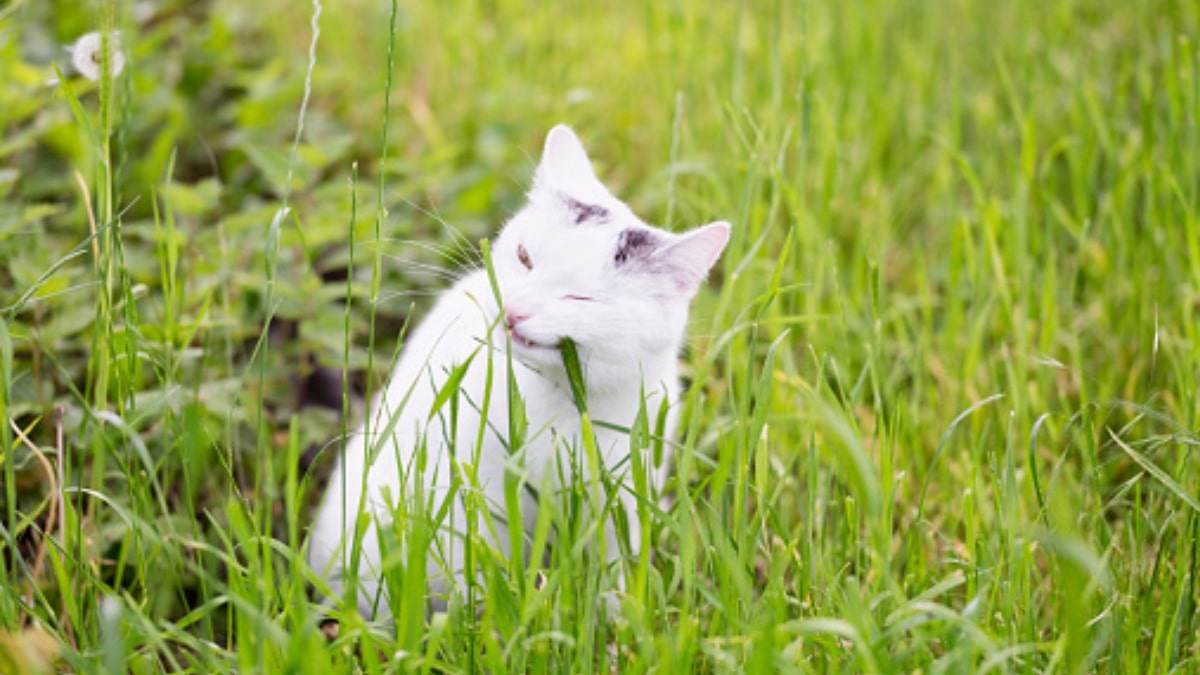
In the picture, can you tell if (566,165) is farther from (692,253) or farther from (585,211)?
(692,253)

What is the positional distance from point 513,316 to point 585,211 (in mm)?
251

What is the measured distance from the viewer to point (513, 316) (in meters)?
1.62

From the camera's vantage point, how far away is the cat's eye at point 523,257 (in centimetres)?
175

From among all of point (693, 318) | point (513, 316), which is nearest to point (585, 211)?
point (513, 316)

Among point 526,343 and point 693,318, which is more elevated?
point 526,343

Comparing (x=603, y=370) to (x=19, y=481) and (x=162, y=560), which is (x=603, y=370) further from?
(x=19, y=481)

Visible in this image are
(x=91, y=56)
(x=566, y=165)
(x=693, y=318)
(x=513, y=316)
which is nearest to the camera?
(x=513, y=316)

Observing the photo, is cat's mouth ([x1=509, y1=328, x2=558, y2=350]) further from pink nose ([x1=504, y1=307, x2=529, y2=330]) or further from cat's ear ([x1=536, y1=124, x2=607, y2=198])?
cat's ear ([x1=536, y1=124, x2=607, y2=198])

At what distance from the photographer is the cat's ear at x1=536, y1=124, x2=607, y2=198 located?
1886 mm

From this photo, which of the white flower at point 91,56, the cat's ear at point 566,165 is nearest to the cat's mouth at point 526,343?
the cat's ear at point 566,165

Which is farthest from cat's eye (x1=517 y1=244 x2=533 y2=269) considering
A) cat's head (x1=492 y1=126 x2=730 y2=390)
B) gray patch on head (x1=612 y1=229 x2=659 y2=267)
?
gray patch on head (x1=612 y1=229 x2=659 y2=267)

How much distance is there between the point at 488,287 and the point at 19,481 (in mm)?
977

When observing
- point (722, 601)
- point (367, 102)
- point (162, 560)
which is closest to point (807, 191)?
Result: point (367, 102)

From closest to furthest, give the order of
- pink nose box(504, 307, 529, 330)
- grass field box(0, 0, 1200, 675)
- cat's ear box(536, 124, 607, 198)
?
grass field box(0, 0, 1200, 675)
pink nose box(504, 307, 529, 330)
cat's ear box(536, 124, 607, 198)
